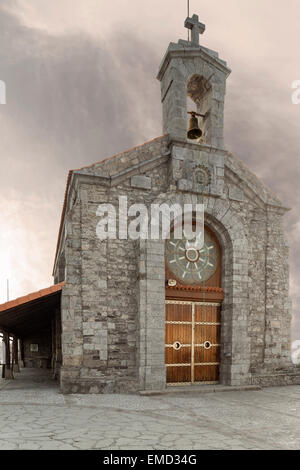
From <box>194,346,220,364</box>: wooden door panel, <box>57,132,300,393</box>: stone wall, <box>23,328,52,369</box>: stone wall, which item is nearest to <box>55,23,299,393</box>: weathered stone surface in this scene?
<box>57,132,300,393</box>: stone wall

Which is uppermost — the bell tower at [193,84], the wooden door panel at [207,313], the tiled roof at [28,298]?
the bell tower at [193,84]

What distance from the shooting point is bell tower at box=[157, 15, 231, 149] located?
1012 centimetres

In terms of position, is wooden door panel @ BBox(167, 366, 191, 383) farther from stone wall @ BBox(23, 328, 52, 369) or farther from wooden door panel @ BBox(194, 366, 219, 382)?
stone wall @ BBox(23, 328, 52, 369)

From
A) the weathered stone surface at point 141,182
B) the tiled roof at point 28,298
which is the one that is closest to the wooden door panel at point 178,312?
the tiled roof at point 28,298

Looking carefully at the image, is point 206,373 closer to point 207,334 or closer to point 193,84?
point 207,334

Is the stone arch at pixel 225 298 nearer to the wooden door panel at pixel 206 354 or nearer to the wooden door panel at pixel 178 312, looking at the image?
the wooden door panel at pixel 206 354

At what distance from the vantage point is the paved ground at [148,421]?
177 inches

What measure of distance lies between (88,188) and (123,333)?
12.7 ft

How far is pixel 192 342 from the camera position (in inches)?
380

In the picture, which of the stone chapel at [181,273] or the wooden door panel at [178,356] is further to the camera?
the wooden door panel at [178,356]

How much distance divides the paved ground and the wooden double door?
0.99m

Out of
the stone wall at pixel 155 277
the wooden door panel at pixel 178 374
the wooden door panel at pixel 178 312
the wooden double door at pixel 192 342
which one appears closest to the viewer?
the stone wall at pixel 155 277

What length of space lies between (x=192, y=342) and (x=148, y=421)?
4.15 m

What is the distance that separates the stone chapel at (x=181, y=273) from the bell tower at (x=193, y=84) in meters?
0.03
